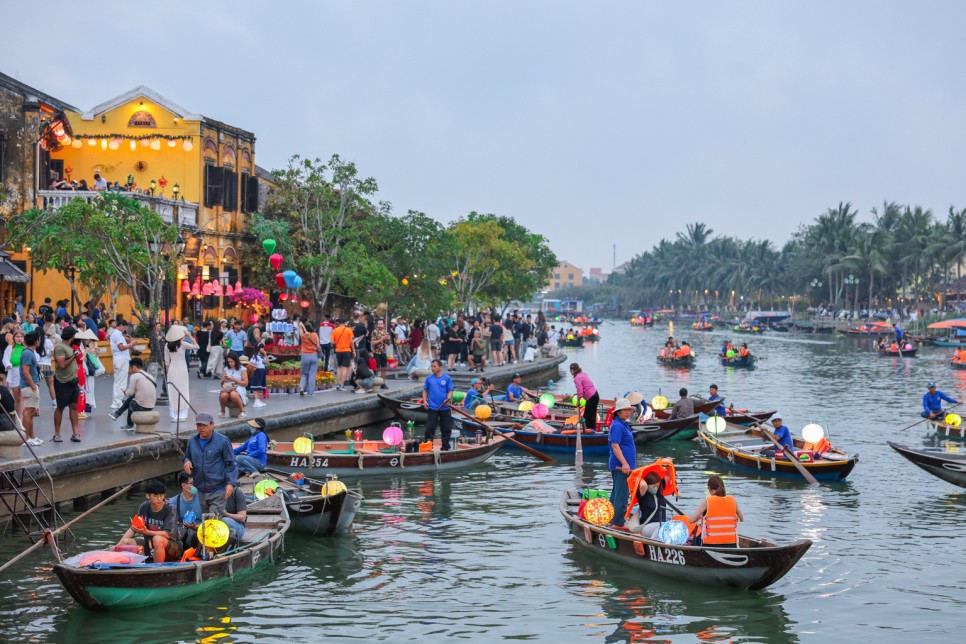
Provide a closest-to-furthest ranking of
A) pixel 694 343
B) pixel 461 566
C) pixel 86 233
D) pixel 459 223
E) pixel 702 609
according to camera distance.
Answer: pixel 702 609 → pixel 461 566 → pixel 86 233 → pixel 459 223 → pixel 694 343

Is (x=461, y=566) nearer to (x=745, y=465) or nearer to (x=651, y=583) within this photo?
(x=651, y=583)

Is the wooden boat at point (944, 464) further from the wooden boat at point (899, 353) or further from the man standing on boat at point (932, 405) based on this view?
the wooden boat at point (899, 353)

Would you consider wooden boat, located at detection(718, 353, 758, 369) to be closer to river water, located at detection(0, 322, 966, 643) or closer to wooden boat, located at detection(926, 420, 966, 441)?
wooden boat, located at detection(926, 420, 966, 441)

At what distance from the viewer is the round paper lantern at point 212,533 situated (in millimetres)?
13305

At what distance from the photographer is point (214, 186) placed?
138 ft

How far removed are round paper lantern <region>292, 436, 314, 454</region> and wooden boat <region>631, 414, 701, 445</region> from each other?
29.0ft

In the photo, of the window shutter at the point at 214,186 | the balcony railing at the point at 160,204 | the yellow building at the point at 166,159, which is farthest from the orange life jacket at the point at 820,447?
the window shutter at the point at 214,186

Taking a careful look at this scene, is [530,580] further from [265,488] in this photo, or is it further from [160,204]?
[160,204]

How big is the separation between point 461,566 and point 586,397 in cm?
907

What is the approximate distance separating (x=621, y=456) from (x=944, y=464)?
903 centimetres

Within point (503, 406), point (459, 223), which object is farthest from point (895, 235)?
point (503, 406)

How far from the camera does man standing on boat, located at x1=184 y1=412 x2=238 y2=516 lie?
1391 cm

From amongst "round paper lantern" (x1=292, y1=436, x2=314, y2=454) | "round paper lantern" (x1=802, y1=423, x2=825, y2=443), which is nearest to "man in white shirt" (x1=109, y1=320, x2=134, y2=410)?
"round paper lantern" (x1=292, y1=436, x2=314, y2=454)

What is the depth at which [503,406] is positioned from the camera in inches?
1152
